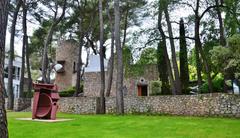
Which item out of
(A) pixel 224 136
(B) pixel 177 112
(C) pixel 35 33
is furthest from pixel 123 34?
(A) pixel 224 136

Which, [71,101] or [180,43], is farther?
[71,101]

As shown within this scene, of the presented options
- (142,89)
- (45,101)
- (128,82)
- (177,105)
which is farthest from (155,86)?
(45,101)

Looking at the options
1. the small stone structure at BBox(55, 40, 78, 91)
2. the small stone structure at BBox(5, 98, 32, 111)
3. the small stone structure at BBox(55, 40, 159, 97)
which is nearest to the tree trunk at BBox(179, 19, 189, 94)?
the small stone structure at BBox(55, 40, 159, 97)

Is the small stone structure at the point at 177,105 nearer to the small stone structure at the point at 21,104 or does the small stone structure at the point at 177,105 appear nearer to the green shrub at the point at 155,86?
the small stone structure at the point at 21,104

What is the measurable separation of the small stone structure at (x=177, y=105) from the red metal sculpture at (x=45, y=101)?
513 cm

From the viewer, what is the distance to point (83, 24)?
26812 millimetres

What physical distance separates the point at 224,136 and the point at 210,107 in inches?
314

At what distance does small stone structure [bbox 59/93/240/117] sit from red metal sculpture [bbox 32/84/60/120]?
513cm

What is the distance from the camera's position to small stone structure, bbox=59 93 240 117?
603 inches

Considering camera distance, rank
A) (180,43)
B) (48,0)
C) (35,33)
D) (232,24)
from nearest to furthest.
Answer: (232,24)
(180,43)
(48,0)
(35,33)

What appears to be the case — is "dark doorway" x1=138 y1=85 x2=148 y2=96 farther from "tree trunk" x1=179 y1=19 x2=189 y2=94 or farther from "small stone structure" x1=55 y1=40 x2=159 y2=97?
"tree trunk" x1=179 y1=19 x2=189 y2=94

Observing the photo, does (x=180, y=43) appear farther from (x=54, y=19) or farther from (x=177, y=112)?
(x=54, y=19)

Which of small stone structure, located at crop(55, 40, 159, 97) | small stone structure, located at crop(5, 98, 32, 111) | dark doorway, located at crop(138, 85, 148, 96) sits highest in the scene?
small stone structure, located at crop(55, 40, 159, 97)

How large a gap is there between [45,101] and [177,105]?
690cm
